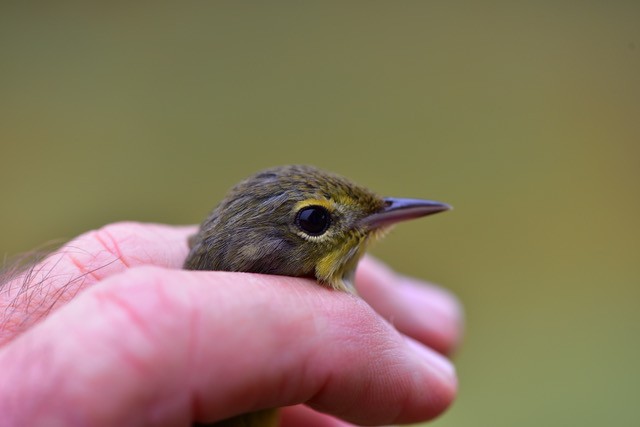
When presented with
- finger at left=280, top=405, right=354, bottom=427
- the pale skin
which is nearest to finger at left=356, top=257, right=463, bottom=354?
finger at left=280, top=405, right=354, bottom=427

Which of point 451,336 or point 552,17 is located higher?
point 552,17

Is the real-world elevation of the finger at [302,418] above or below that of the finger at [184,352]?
below

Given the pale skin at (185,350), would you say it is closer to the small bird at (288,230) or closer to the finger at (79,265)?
the finger at (79,265)

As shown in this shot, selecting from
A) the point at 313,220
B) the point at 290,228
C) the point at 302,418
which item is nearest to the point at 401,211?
the point at 313,220

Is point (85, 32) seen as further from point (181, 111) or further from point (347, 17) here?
point (347, 17)

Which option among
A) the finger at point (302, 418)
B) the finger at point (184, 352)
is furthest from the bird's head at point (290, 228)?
the finger at point (302, 418)

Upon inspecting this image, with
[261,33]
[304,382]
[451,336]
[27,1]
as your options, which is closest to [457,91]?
[261,33]

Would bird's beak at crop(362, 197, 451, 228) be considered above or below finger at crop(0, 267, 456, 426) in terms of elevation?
above

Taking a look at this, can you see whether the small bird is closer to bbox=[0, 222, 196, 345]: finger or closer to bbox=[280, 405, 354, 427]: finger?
bbox=[0, 222, 196, 345]: finger
